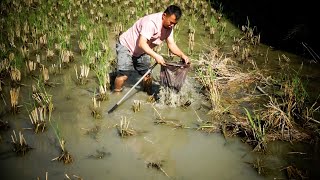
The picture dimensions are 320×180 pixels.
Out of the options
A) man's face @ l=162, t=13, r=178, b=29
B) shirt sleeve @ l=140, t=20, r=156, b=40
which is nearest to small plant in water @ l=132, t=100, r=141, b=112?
shirt sleeve @ l=140, t=20, r=156, b=40

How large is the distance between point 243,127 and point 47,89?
8.87ft

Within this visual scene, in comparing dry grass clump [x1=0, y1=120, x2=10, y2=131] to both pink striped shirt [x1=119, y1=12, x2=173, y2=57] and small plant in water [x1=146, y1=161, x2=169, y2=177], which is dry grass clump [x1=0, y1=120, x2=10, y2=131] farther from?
pink striped shirt [x1=119, y1=12, x2=173, y2=57]

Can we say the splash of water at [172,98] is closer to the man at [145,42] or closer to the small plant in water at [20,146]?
the man at [145,42]

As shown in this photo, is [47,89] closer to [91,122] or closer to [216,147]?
[91,122]

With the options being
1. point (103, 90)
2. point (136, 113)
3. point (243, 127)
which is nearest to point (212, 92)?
point (243, 127)

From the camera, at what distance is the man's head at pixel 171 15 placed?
3973 millimetres

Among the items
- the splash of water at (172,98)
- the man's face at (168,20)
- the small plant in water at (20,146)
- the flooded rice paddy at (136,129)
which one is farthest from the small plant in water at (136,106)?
the small plant in water at (20,146)

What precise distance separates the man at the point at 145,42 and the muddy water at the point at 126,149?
0.49m

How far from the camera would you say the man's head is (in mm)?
3973

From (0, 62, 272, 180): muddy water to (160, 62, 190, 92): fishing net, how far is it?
0.33 metres

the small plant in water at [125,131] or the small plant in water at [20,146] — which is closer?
the small plant in water at [20,146]

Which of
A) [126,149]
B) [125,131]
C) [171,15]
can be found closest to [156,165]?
[126,149]

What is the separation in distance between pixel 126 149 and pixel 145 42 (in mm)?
1310

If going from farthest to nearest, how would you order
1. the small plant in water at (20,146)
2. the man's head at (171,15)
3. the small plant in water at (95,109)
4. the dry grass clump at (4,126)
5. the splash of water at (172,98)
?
the splash of water at (172,98) < the small plant in water at (95,109) < the man's head at (171,15) < the dry grass clump at (4,126) < the small plant in water at (20,146)
